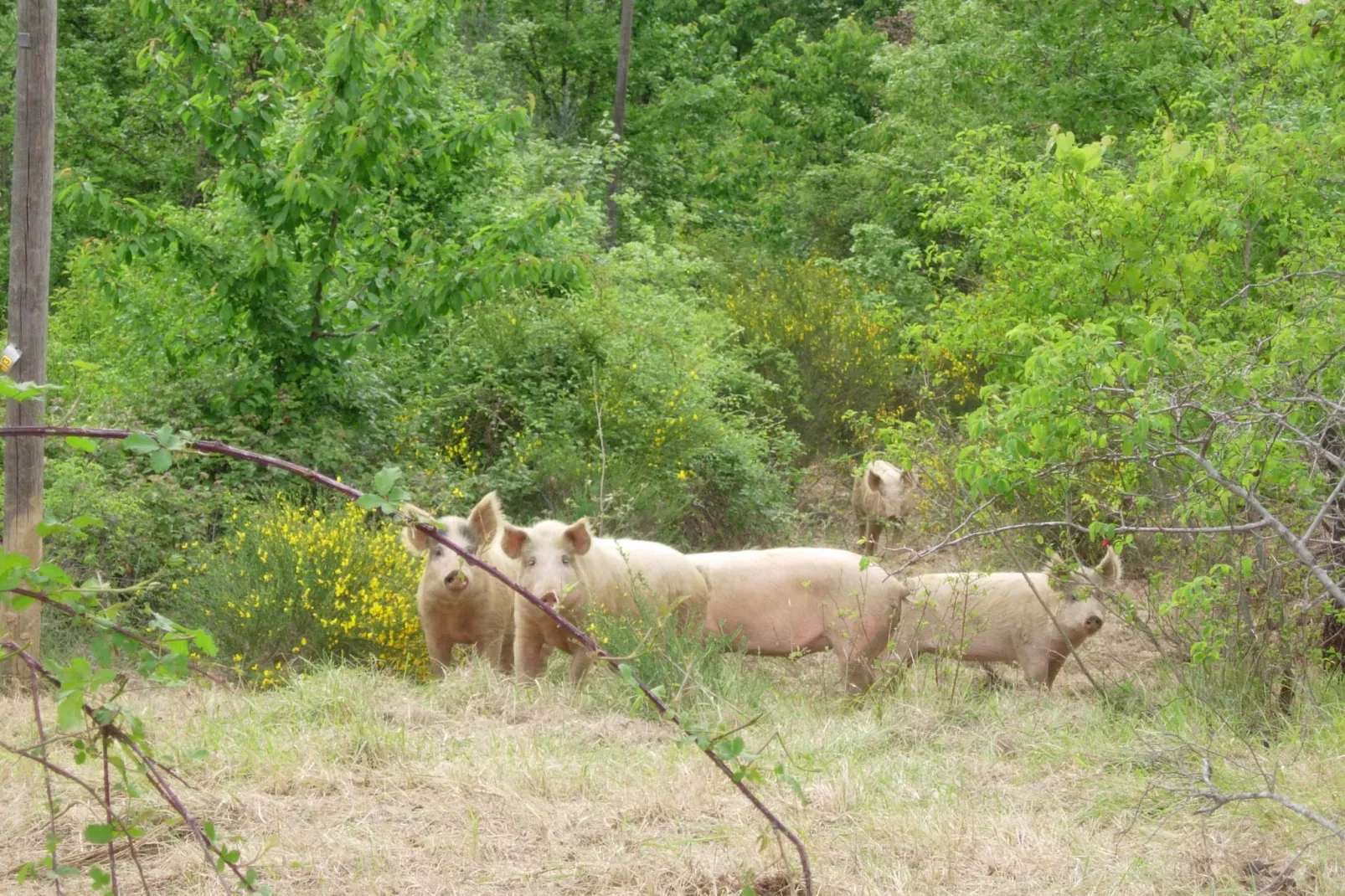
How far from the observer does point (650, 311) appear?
1354 cm

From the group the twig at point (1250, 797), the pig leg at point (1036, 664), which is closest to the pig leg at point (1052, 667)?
the pig leg at point (1036, 664)

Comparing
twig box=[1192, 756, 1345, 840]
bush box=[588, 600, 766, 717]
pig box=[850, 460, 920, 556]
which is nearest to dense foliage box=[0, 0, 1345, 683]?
pig box=[850, 460, 920, 556]

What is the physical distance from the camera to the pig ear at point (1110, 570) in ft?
24.5

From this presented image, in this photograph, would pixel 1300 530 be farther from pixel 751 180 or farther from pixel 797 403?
pixel 751 180

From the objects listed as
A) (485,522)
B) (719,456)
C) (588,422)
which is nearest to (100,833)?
(485,522)

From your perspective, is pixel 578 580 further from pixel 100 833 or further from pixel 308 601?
pixel 100 833

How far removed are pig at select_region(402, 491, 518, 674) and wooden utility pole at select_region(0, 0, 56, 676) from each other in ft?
6.35

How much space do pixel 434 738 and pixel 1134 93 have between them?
1262 centimetres

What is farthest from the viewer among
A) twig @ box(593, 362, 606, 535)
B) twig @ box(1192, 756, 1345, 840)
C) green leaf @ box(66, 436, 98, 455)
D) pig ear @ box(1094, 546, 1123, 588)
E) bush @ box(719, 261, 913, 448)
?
bush @ box(719, 261, 913, 448)

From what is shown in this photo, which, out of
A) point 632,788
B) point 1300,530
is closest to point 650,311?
point 1300,530

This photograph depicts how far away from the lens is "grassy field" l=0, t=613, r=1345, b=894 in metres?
4.41

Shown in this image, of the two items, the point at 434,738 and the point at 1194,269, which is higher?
the point at 1194,269

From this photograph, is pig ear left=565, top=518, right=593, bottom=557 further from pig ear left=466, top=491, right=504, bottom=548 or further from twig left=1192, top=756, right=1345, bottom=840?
twig left=1192, top=756, right=1345, bottom=840

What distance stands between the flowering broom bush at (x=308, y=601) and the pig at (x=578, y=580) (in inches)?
38.8
